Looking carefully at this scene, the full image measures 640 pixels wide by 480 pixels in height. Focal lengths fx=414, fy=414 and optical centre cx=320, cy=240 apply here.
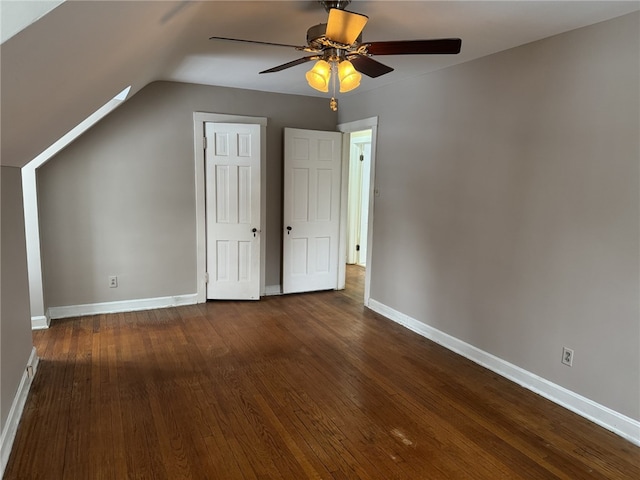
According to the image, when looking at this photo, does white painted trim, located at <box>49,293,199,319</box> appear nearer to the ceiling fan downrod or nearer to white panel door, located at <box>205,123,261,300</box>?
white panel door, located at <box>205,123,261,300</box>

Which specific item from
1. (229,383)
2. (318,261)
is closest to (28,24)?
(229,383)

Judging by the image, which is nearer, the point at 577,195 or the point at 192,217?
the point at 577,195

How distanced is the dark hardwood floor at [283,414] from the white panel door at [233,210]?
3.18 feet

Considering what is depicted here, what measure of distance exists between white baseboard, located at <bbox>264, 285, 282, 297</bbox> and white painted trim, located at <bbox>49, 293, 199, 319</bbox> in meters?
0.88

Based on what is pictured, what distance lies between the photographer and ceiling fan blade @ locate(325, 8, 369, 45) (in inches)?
75.5

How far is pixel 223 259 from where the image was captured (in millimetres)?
4820

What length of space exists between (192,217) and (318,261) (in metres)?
1.67

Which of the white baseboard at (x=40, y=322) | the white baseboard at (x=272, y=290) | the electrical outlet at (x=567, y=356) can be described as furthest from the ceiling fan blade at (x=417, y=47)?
the white baseboard at (x=40, y=322)

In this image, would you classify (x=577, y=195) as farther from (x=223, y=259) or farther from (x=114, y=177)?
(x=114, y=177)

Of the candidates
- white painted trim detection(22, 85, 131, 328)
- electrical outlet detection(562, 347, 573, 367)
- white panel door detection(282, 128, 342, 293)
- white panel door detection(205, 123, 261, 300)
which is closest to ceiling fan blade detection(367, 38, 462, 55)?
electrical outlet detection(562, 347, 573, 367)

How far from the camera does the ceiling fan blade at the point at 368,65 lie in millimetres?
2449

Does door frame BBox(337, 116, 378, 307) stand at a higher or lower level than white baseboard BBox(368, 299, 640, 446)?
higher

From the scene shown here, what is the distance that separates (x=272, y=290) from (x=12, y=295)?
2995mm

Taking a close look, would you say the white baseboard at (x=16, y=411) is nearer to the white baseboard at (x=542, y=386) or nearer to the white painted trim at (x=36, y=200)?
the white painted trim at (x=36, y=200)
